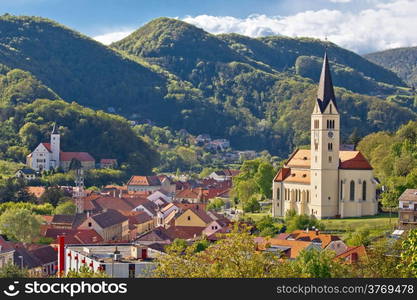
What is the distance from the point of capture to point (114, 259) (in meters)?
48.6

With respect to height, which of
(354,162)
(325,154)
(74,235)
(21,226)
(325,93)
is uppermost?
(325,93)

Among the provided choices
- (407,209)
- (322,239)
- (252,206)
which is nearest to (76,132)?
(252,206)

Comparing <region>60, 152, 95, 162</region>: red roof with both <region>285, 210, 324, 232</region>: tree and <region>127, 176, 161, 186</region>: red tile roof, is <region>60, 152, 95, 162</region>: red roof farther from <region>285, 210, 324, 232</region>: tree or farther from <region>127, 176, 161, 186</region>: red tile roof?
<region>285, 210, 324, 232</region>: tree

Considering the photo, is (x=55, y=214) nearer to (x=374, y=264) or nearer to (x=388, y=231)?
(x=388, y=231)

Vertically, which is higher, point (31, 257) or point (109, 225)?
point (109, 225)

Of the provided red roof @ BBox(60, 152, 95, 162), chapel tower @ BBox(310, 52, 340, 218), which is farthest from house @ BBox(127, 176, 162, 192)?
chapel tower @ BBox(310, 52, 340, 218)

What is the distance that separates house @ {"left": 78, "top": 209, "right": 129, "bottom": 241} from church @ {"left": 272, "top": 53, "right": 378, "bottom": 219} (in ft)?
49.9

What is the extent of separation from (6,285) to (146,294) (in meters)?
3.04

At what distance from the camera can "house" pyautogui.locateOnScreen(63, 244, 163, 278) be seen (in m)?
46.9

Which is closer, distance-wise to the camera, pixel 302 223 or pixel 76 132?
pixel 302 223

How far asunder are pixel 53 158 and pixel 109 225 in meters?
69.8

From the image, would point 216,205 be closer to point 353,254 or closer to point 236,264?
point 353,254

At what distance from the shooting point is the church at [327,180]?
282 feet

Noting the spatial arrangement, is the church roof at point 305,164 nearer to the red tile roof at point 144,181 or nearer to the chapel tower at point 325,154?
the chapel tower at point 325,154
